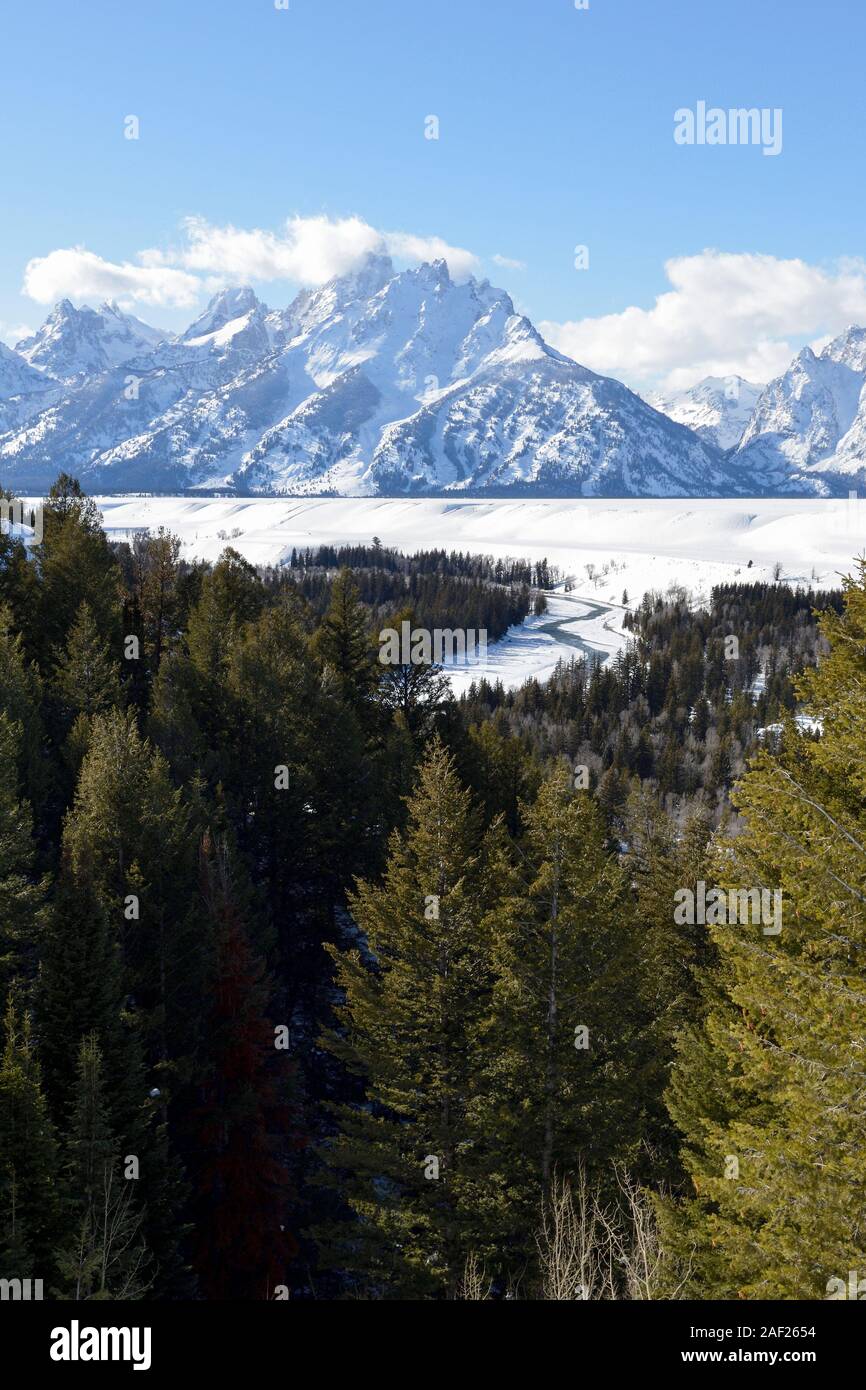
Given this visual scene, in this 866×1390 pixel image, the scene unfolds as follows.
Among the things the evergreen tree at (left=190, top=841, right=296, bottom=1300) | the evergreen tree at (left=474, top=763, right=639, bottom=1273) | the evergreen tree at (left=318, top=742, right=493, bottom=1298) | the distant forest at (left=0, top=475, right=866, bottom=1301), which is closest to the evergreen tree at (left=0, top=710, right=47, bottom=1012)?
the distant forest at (left=0, top=475, right=866, bottom=1301)

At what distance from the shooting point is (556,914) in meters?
19.0

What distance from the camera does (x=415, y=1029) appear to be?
19812 millimetres

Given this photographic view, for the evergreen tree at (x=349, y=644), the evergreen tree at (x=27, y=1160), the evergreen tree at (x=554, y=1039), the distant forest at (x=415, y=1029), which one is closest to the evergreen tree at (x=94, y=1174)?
the distant forest at (x=415, y=1029)

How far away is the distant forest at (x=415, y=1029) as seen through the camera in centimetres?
1216

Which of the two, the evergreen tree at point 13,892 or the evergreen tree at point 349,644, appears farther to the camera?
the evergreen tree at point 349,644

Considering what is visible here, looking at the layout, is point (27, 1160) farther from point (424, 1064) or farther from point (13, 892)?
point (424, 1064)

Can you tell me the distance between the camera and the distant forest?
1216cm

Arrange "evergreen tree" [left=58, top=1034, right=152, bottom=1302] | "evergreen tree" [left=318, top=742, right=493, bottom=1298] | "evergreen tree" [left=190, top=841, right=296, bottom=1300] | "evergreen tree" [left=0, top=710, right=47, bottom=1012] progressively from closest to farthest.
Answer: "evergreen tree" [left=58, top=1034, right=152, bottom=1302] < "evergreen tree" [left=318, top=742, right=493, bottom=1298] < "evergreen tree" [left=0, top=710, right=47, bottom=1012] < "evergreen tree" [left=190, top=841, right=296, bottom=1300]

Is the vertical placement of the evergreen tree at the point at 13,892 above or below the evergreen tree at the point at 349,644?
below

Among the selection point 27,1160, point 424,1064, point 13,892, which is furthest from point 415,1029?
point 13,892

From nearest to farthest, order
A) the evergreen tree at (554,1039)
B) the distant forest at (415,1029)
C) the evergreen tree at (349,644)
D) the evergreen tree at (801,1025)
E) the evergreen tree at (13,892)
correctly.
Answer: the evergreen tree at (801,1025)
the distant forest at (415,1029)
the evergreen tree at (554,1039)
the evergreen tree at (13,892)
the evergreen tree at (349,644)

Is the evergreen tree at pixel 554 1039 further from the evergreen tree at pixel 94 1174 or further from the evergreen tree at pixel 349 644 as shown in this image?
the evergreen tree at pixel 349 644

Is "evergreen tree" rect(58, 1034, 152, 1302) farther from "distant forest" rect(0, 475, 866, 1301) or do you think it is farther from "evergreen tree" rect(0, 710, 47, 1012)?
"evergreen tree" rect(0, 710, 47, 1012)
